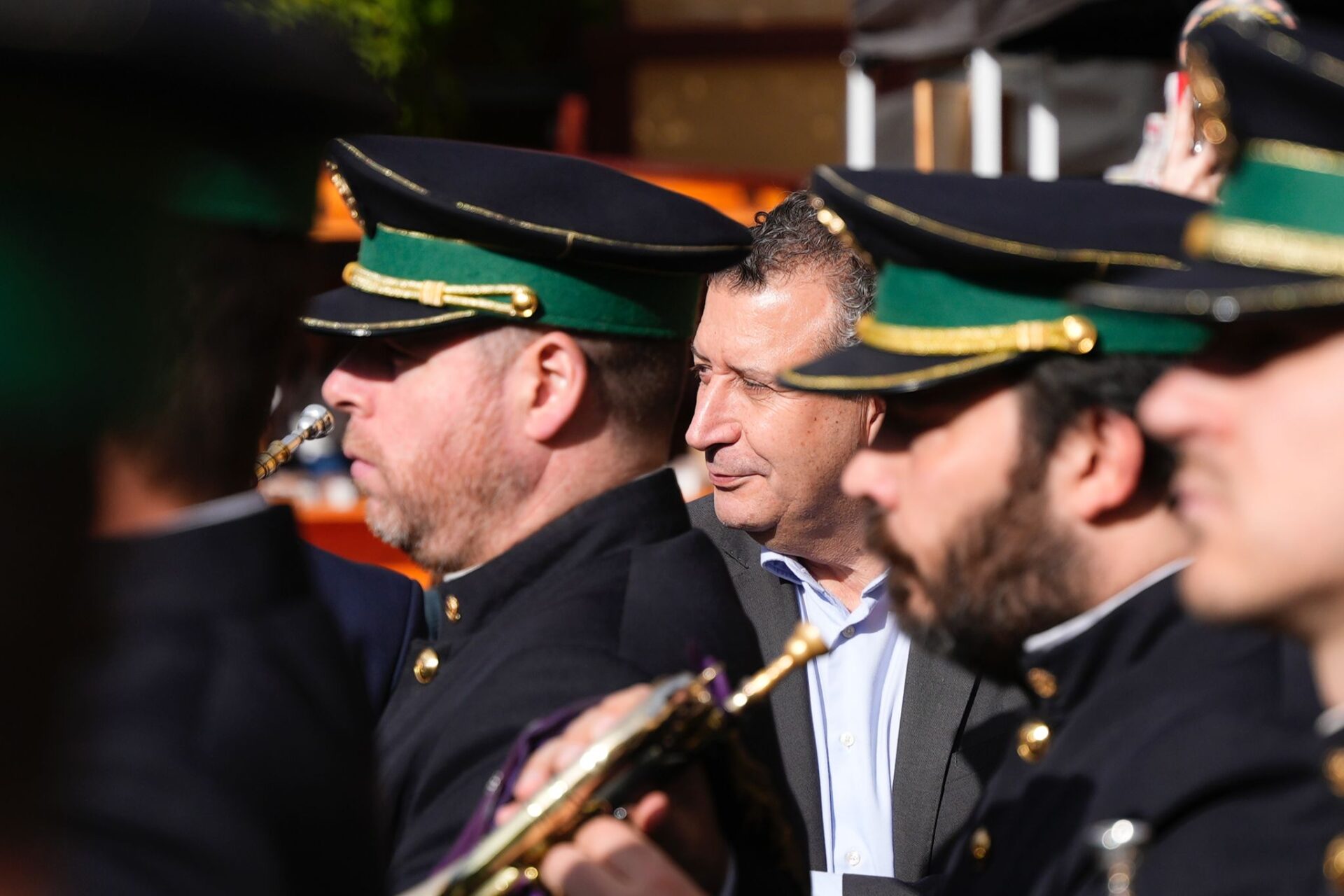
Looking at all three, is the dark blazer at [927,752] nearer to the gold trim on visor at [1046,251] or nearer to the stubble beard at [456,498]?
the stubble beard at [456,498]

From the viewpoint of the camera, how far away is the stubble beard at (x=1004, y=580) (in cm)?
203

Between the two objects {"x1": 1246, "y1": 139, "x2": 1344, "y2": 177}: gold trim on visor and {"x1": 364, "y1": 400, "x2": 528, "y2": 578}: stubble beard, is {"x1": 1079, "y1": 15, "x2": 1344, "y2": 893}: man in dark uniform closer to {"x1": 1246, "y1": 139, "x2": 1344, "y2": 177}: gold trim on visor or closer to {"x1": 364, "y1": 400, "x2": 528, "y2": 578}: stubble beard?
{"x1": 1246, "y1": 139, "x2": 1344, "y2": 177}: gold trim on visor

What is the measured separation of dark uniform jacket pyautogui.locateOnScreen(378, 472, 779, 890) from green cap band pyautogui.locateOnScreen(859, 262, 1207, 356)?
49cm

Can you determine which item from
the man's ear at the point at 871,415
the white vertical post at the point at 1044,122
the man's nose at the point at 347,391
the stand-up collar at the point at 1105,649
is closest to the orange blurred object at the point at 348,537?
the white vertical post at the point at 1044,122

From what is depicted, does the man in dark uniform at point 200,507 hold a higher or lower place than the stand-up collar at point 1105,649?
higher

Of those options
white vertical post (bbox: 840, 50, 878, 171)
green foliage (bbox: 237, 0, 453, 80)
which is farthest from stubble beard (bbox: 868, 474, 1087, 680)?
green foliage (bbox: 237, 0, 453, 80)

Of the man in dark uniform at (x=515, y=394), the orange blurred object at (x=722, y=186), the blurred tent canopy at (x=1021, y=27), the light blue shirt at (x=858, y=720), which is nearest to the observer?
the man in dark uniform at (x=515, y=394)

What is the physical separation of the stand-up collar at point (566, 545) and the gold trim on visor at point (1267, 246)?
3.44 ft

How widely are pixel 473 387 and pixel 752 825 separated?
81cm

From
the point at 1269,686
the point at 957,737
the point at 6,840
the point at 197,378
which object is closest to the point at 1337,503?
the point at 1269,686

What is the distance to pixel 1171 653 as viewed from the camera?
2.02m

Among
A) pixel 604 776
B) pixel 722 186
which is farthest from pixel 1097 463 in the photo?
pixel 722 186

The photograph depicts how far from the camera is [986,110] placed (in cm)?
638

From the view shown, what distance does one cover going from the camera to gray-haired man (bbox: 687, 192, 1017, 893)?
309 cm
